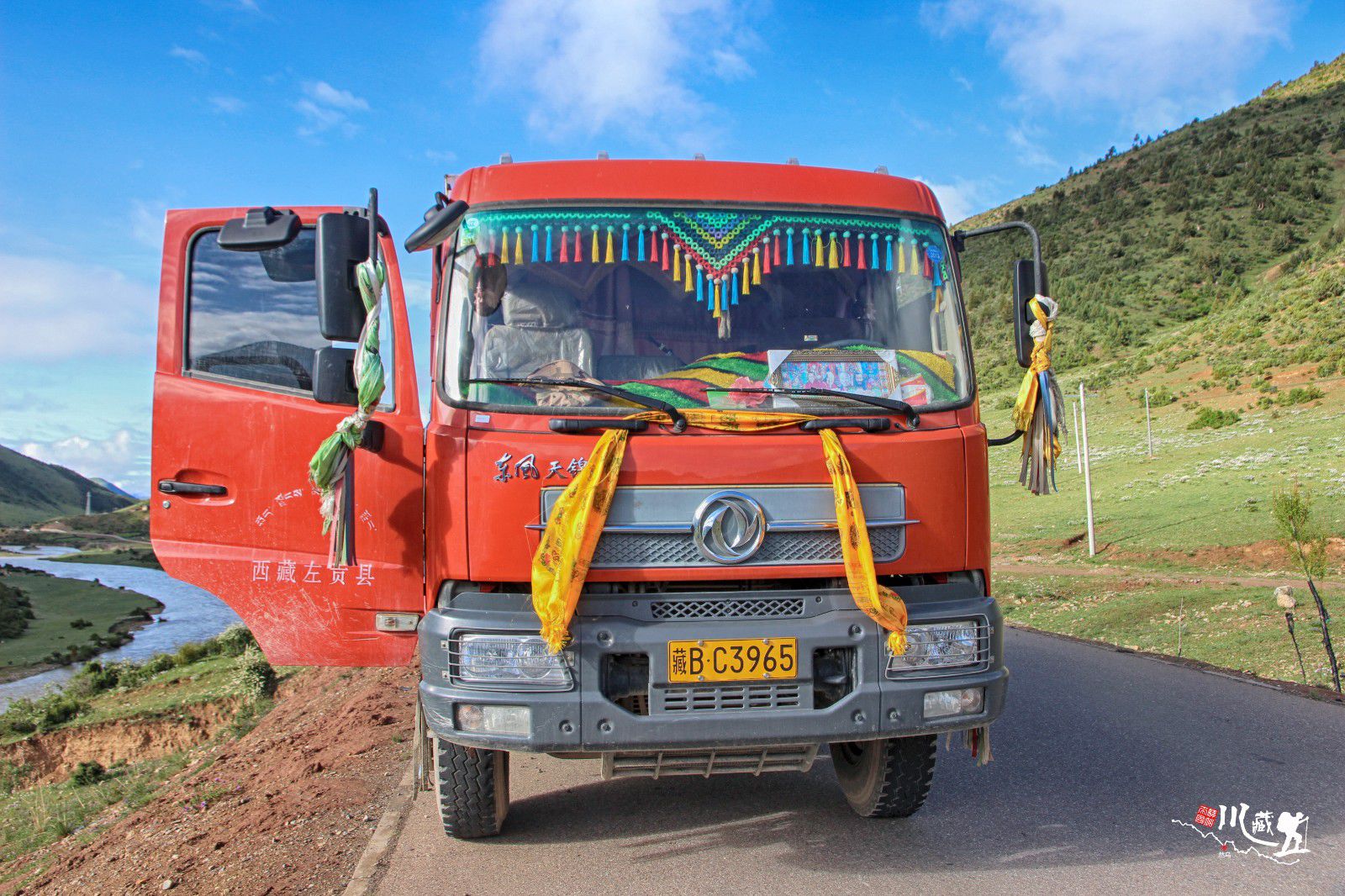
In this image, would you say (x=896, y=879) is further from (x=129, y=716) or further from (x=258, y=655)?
(x=129, y=716)

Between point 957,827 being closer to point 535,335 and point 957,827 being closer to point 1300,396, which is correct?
point 535,335

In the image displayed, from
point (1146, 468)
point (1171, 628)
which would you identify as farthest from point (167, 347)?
point (1146, 468)

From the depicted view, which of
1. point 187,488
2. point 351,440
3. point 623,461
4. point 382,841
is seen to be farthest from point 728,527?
point 187,488

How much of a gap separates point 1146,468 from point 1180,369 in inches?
703

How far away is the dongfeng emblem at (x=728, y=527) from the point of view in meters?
4.02

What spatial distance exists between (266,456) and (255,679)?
13.7 meters

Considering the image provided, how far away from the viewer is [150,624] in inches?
2083

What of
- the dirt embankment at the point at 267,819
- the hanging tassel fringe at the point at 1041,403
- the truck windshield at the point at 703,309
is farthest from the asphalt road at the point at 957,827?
the truck windshield at the point at 703,309

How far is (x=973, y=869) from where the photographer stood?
4.44 metres

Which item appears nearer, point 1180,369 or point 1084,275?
point 1180,369

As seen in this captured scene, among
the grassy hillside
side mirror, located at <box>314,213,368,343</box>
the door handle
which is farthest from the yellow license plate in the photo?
the grassy hillside

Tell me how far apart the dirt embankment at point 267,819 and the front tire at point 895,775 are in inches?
93.7

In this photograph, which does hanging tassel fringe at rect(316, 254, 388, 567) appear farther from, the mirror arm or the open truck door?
the mirror arm

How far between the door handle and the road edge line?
58.9 inches
